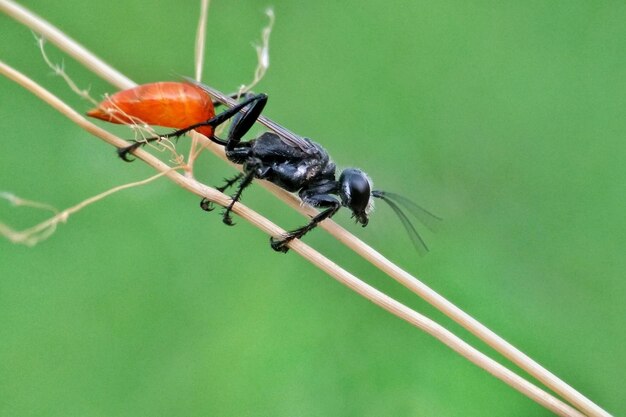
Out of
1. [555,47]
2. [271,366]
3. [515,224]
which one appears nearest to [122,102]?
[271,366]

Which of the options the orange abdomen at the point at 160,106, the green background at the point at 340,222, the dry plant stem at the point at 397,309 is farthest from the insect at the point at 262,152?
the green background at the point at 340,222

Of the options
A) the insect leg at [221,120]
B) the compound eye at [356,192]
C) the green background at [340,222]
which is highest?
the insect leg at [221,120]

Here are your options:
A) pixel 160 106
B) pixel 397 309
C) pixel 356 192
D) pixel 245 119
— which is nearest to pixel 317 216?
pixel 356 192

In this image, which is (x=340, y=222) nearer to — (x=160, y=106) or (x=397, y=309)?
(x=160, y=106)

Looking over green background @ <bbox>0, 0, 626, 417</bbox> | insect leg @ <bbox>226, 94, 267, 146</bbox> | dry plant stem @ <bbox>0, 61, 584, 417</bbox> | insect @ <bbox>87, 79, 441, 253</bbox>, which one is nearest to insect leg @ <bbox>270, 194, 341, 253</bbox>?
insect @ <bbox>87, 79, 441, 253</bbox>

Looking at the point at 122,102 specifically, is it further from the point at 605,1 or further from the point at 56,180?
the point at 605,1

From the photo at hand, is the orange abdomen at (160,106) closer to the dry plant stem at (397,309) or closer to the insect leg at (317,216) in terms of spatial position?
the dry plant stem at (397,309)

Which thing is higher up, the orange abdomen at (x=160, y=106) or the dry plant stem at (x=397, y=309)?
the dry plant stem at (x=397, y=309)

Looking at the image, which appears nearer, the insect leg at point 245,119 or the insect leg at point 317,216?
the insect leg at point 317,216
